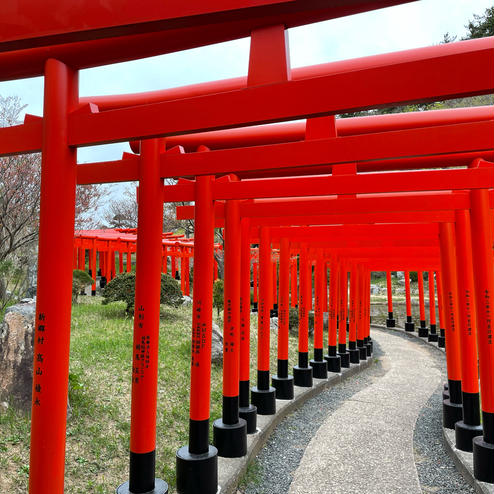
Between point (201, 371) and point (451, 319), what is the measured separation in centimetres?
413

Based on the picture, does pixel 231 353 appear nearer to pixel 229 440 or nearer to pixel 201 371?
pixel 201 371

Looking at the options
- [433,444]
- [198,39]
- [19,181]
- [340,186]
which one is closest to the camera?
[198,39]

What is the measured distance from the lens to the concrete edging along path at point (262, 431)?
4664 millimetres

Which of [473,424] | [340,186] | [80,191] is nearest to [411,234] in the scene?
[473,424]

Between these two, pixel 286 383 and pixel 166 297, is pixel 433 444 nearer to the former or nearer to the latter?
pixel 286 383

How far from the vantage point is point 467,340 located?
5.30m

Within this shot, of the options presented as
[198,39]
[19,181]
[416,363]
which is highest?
[19,181]

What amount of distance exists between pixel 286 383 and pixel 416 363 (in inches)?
262

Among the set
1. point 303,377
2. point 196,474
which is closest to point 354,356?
point 303,377

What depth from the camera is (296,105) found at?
6.81ft

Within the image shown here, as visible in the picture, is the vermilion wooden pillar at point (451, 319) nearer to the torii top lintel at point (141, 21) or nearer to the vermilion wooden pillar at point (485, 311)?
the vermilion wooden pillar at point (485, 311)

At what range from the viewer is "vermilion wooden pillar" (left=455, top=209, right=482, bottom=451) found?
530 cm

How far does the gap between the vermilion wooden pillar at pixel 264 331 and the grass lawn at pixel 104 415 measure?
72 centimetres

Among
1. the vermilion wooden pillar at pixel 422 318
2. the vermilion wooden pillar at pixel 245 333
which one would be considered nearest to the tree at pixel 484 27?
the vermilion wooden pillar at pixel 422 318
